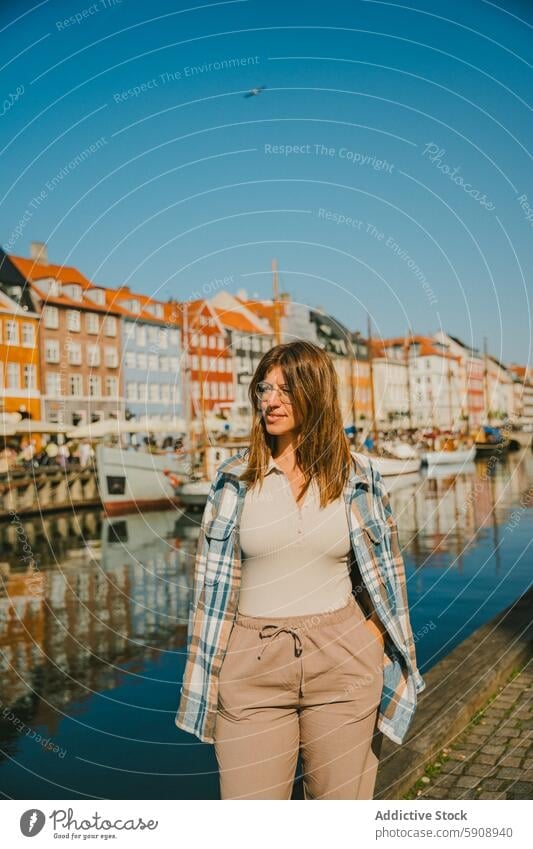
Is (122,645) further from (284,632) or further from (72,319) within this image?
(284,632)

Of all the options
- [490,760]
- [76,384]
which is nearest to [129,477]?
[76,384]

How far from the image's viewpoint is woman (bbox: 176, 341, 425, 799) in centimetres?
255

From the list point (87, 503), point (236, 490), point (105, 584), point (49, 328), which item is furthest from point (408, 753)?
point (49, 328)

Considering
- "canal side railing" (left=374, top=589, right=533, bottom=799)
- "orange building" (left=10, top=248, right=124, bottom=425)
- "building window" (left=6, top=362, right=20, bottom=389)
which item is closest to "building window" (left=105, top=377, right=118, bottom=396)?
"orange building" (left=10, top=248, right=124, bottom=425)

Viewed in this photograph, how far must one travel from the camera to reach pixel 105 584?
52.9 ft

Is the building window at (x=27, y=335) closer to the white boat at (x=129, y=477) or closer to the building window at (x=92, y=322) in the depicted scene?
the building window at (x=92, y=322)

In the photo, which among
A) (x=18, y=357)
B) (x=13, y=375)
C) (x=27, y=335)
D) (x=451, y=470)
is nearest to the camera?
(x=27, y=335)

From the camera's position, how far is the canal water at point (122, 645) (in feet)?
20.0

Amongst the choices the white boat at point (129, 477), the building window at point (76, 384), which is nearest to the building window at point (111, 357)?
the building window at point (76, 384)

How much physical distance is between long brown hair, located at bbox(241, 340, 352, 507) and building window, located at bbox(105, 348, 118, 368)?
129 ft

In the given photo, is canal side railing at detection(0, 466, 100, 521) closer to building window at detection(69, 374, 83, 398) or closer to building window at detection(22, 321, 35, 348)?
building window at detection(69, 374, 83, 398)

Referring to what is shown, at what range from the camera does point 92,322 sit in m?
45.4

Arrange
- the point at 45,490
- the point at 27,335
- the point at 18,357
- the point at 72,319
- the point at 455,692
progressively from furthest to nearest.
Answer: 1. the point at 18,357
2. the point at 27,335
3. the point at 45,490
4. the point at 72,319
5. the point at 455,692

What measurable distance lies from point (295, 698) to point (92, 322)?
4424 centimetres
